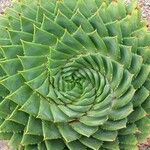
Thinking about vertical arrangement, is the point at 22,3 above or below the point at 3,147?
above

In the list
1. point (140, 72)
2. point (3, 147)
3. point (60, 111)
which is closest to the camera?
point (60, 111)

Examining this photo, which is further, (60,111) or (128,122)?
(128,122)

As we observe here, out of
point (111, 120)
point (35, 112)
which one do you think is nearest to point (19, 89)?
point (35, 112)

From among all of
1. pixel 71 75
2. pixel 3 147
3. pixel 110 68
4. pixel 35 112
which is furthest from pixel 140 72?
pixel 3 147

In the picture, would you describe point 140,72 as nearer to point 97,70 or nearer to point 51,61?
point 97,70

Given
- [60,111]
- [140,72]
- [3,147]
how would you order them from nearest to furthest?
[60,111] → [140,72] → [3,147]

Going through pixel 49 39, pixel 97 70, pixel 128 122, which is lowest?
pixel 128 122

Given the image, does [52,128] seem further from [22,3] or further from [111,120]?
[22,3]
